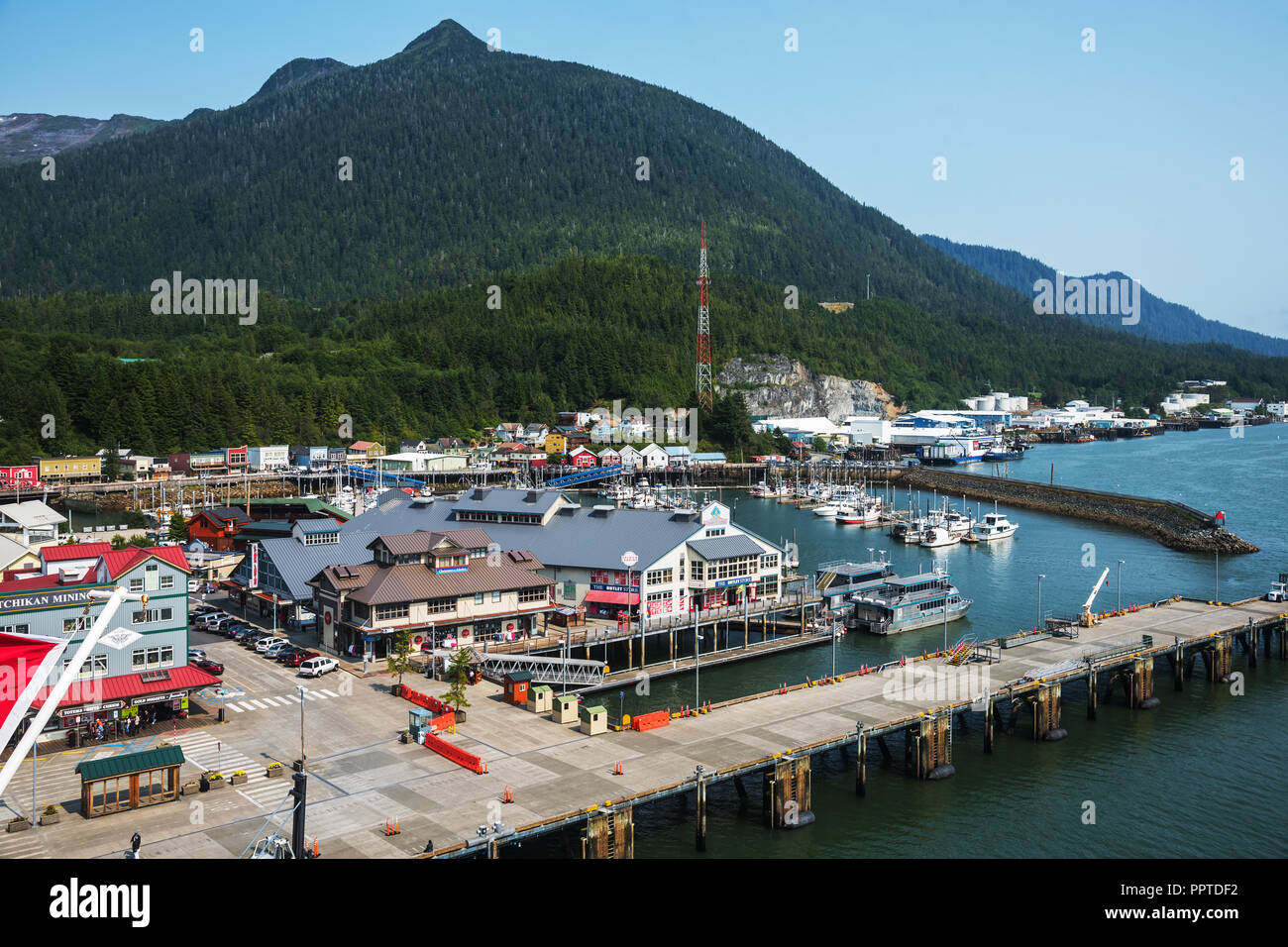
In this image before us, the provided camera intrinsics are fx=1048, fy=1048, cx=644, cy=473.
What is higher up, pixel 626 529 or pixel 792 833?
pixel 626 529

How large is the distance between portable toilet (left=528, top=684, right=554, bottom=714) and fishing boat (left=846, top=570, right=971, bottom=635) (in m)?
26.4

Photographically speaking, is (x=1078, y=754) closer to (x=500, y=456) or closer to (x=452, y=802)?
(x=452, y=802)

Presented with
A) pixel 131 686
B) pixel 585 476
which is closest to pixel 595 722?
pixel 131 686

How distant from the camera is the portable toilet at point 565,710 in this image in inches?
1492

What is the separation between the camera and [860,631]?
2399 inches

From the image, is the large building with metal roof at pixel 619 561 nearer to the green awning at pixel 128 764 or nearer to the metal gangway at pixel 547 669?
the metal gangway at pixel 547 669

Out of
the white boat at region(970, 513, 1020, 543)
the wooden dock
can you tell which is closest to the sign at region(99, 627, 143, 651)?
the wooden dock

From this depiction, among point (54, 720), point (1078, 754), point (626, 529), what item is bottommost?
point (1078, 754)

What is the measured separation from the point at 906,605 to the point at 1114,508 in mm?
57206

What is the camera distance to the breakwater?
3516 inches

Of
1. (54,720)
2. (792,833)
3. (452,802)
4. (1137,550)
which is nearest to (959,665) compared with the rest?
(792,833)

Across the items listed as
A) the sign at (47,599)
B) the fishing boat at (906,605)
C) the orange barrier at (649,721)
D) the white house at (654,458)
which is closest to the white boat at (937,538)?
the fishing boat at (906,605)

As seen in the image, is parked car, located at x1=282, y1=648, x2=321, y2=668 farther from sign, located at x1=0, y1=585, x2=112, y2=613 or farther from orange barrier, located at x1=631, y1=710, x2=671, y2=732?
orange barrier, located at x1=631, y1=710, x2=671, y2=732
